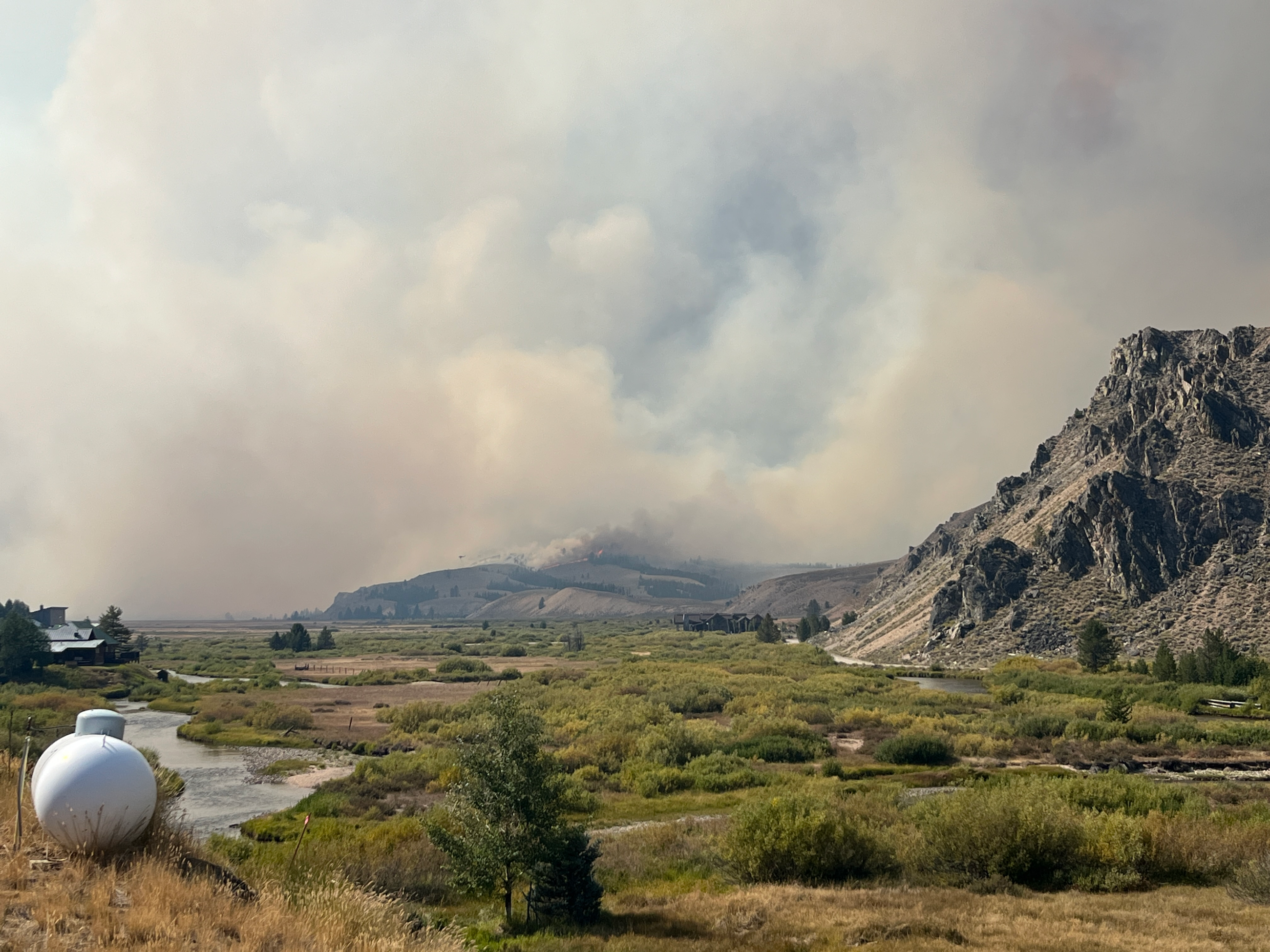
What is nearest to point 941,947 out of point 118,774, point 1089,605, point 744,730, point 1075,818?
point 1075,818

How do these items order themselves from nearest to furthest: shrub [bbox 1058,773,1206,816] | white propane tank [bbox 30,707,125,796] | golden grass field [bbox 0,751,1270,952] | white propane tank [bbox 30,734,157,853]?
golden grass field [bbox 0,751,1270,952] < white propane tank [bbox 30,734,157,853] < white propane tank [bbox 30,707,125,796] < shrub [bbox 1058,773,1206,816]

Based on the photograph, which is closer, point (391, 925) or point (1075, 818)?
point (391, 925)

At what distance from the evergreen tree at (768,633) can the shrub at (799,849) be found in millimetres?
148303

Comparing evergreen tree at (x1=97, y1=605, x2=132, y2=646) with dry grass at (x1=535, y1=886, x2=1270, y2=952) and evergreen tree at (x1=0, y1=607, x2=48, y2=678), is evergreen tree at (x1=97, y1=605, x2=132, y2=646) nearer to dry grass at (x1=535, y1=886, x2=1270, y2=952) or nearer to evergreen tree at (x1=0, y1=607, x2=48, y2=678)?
evergreen tree at (x1=0, y1=607, x2=48, y2=678)

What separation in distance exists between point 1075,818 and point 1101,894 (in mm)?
4597

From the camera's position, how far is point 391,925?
14477 millimetres

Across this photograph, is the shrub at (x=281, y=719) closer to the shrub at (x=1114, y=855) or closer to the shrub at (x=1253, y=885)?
the shrub at (x=1114, y=855)

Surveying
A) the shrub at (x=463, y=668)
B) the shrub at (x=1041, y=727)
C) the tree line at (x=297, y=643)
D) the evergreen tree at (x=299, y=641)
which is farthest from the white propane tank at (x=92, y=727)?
the evergreen tree at (x=299, y=641)

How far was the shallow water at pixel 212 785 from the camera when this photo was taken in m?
39.5

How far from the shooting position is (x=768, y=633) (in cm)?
17862

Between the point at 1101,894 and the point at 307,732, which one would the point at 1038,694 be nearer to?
the point at 1101,894

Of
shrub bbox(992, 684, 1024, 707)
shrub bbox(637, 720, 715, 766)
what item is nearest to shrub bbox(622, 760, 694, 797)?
shrub bbox(637, 720, 715, 766)

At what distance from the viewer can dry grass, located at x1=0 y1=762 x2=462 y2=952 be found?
1107 centimetres

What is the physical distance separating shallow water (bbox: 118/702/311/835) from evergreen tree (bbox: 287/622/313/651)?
11633 centimetres
